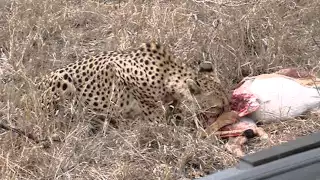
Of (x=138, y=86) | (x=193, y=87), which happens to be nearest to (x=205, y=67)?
(x=193, y=87)

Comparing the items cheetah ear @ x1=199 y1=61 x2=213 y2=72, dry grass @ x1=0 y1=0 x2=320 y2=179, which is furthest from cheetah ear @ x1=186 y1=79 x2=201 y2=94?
dry grass @ x1=0 y1=0 x2=320 y2=179

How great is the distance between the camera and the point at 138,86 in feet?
10.3

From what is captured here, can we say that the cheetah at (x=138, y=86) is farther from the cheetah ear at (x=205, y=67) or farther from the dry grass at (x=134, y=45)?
the dry grass at (x=134, y=45)

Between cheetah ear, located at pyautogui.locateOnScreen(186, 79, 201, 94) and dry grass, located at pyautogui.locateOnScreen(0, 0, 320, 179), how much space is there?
27 centimetres

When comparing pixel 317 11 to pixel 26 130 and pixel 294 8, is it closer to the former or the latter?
pixel 294 8

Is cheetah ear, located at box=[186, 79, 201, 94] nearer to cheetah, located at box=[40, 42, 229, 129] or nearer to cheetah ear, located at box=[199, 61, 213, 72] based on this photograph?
cheetah, located at box=[40, 42, 229, 129]

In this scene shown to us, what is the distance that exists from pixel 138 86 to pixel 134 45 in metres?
0.69

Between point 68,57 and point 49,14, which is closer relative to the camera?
Result: point 68,57

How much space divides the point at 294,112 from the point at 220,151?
49 centimetres

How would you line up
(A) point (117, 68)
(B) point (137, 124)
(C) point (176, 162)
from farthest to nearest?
1. (A) point (117, 68)
2. (B) point (137, 124)
3. (C) point (176, 162)

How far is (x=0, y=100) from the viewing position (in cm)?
326

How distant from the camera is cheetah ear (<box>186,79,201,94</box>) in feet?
10.3

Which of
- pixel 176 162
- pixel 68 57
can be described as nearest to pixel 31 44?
pixel 68 57

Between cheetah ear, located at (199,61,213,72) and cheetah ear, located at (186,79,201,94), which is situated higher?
cheetah ear, located at (199,61,213,72)
